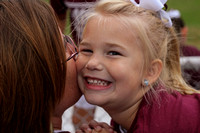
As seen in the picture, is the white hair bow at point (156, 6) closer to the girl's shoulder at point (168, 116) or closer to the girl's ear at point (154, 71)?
the girl's ear at point (154, 71)

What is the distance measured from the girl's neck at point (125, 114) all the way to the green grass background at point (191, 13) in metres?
7.52

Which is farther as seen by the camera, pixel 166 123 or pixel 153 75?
pixel 153 75

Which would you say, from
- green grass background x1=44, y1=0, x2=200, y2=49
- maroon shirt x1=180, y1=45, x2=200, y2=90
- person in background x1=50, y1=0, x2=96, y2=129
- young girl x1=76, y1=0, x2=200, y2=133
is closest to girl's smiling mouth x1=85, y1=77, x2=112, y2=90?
young girl x1=76, y1=0, x2=200, y2=133

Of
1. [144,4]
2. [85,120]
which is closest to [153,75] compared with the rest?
[144,4]

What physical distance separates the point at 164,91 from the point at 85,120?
1535 mm

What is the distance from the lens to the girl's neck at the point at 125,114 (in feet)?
6.33

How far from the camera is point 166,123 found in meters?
1.78

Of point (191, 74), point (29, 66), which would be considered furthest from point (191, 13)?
point (29, 66)

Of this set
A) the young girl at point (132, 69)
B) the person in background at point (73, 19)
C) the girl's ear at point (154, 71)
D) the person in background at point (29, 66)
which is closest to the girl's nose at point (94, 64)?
the young girl at point (132, 69)

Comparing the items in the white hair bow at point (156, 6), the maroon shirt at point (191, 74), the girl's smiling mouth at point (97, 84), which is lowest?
the maroon shirt at point (191, 74)

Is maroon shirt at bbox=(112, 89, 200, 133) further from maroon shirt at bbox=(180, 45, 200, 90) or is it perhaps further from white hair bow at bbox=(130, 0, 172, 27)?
maroon shirt at bbox=(180, 45, 200, 90)

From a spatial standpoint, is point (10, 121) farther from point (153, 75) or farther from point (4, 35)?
point (153, 75)

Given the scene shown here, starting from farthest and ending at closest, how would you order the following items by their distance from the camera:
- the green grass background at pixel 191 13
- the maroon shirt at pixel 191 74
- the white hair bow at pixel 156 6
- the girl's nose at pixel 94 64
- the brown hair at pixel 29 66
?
the green grass background at pixel 191 13 → the maroon shirt at pixel 191 74 → the white hair bow at pixel 156 6 → the girl's nose at pixel 94 64 → the brown hair at pixel 29 66

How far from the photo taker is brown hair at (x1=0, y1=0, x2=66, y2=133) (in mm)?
1387
